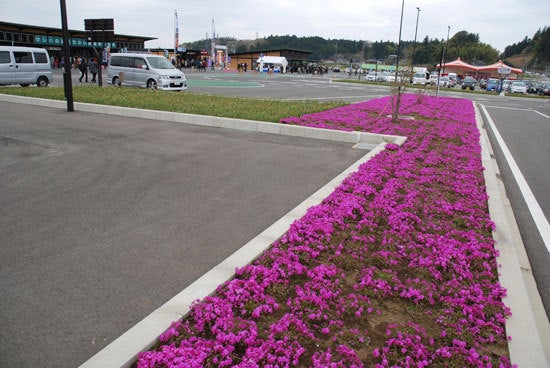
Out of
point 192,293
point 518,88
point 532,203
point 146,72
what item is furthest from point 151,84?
point 518,88

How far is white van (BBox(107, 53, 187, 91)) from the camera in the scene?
831 inches

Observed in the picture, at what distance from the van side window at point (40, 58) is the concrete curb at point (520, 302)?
22.9 metres

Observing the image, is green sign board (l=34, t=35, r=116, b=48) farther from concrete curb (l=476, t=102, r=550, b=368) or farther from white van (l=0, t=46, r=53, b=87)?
concrete curb (l=476, t=102, r=550, b=368)

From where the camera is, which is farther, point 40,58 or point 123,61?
point 123,61

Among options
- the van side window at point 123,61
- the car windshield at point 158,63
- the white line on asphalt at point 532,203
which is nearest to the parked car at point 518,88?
the car windshield at point 158,63

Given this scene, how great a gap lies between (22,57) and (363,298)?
916 inches

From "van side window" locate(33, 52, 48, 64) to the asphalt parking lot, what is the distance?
13.8 m

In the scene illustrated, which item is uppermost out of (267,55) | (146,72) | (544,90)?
(267,55)

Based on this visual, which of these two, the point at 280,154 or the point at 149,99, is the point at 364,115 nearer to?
the point at 280,154

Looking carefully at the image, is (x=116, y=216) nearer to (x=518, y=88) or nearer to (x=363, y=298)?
(x=363, y=298)

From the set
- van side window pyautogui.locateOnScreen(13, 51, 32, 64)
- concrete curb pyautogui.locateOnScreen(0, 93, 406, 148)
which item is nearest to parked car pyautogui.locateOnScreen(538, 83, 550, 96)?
concrete curb pyautogui.locateOnScreen(0, 93, 406, 148)

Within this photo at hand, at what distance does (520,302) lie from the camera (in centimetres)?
324

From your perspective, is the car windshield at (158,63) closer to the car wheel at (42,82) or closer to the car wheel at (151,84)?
the car wheel at (151,84)

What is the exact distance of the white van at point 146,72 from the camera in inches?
831
